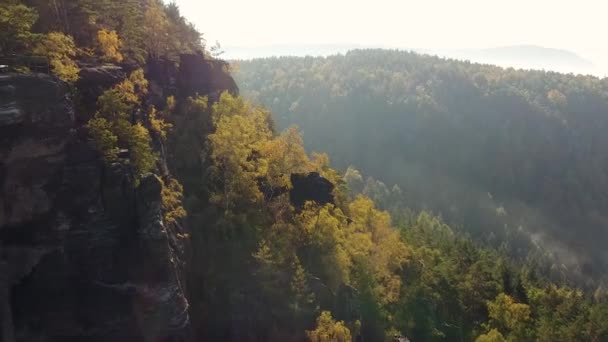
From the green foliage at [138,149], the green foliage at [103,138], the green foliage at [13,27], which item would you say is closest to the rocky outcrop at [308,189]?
the green foliage at [138,149]

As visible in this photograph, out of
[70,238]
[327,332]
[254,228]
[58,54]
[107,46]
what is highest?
[107,46]

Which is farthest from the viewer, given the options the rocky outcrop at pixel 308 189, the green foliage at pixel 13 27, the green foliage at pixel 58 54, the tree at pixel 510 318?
the tree at pixel 510 318

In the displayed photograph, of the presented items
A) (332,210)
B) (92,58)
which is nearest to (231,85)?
(332,210)

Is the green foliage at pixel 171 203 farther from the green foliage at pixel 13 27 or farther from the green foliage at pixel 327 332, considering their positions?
the green foliage at pixel 327 332

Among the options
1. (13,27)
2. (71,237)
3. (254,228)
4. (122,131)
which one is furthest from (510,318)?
(13,27)

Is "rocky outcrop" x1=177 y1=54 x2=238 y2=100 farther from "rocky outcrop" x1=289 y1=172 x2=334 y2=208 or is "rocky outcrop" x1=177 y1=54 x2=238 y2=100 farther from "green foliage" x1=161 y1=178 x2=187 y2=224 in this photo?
"green foliage" x1=161 y1=178 x2=187 y2=224

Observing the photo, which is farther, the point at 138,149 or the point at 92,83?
the point at 92,83

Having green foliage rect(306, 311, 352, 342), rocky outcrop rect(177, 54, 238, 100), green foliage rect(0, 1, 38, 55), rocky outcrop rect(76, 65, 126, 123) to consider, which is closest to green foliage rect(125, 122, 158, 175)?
rocky outcrop rect(76, 65, 126, 123)

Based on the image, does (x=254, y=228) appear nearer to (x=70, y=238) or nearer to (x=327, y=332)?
(x=327, y=332)

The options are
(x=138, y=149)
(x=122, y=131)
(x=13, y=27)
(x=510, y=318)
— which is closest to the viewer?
(x=13, y=27)
